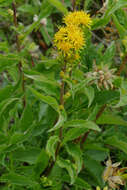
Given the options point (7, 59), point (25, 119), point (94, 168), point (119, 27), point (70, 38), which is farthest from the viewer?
point (94, 168)

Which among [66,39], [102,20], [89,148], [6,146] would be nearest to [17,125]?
[6,146]

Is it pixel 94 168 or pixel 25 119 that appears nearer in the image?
pixel 25 119

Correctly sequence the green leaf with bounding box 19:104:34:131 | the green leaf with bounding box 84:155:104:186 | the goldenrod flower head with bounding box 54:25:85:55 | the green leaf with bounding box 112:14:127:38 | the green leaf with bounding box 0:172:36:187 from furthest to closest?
the green leaf with bounding box 84:155:104:186 → the green leaf with bounding box 19:104:34:131 → the green leaf with bounding box 0:172:36:187 → the green leaf with bounding box 112:14:127:38 → the goldenrod flower head with bounding box 54:25:85:55

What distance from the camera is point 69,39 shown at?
1164mm

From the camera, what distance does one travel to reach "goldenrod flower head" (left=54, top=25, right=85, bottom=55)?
1.15 meters

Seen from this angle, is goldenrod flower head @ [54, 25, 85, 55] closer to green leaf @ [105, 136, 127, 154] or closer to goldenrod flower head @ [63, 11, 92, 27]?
goldenrod flower head @ [63, 11, 92, 27]

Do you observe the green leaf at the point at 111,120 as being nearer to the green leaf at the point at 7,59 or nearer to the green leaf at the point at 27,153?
the green leaf at the point at 27,153

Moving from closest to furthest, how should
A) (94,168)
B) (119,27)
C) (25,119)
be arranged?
(119,27) → (25,119) → (94,168)

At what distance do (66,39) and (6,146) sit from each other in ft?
2.13

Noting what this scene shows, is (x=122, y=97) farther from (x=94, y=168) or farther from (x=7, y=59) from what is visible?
(x=94, y=168)

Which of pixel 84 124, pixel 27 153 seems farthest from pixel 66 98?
pixel 27 153

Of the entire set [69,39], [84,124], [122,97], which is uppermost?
[69,39]

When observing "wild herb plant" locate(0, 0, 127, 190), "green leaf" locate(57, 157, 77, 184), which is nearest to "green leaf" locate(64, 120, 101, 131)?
"wild herb plant" locate(0, 0, 127, 190)

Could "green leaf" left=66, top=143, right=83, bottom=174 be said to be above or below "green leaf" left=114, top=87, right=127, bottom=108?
below
